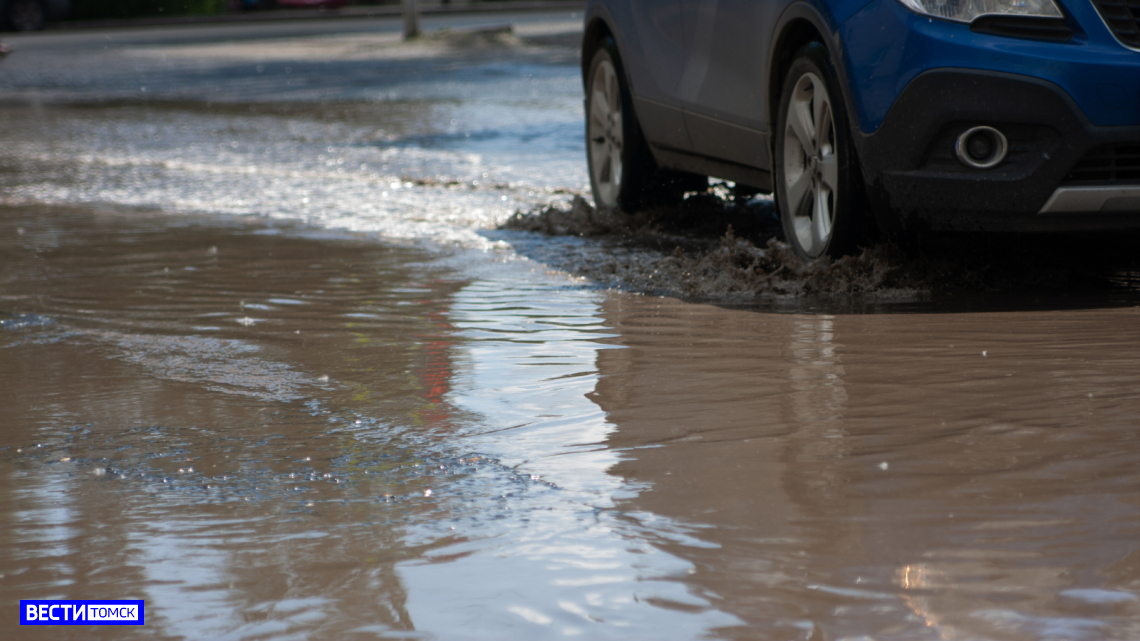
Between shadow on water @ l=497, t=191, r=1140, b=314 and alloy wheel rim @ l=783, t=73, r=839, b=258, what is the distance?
0.40 ft

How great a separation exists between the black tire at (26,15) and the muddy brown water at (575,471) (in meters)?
28.5

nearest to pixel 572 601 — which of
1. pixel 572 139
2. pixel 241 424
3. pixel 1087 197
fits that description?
pixel 241 424

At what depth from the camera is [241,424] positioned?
3.38m

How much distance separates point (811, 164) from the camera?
498 cm

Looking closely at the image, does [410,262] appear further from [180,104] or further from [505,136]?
[180,104]

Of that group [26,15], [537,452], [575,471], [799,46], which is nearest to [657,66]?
[799,46]

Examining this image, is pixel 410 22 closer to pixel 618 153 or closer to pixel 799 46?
pixel 618 153

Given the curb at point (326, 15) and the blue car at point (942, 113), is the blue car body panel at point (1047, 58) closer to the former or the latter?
the blue car at point (942, 113)

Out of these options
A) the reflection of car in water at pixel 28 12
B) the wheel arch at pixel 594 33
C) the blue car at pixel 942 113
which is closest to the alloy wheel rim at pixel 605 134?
the wheel arch at pixel 594 33

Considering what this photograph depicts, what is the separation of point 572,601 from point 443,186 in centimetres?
631

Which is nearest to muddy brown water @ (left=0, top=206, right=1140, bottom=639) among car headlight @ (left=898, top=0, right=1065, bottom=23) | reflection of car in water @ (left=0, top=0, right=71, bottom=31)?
car headlight @ (left=898, top=0, right=1065, bottom=23)

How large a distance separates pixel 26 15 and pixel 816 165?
29356 mm

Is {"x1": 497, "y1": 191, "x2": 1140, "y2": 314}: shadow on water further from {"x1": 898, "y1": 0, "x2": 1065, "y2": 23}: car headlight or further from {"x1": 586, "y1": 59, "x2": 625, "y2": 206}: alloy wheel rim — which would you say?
{"x1": 586, "y1": 59, "x2": 625, "y2": 206}: alloy wheel rim
